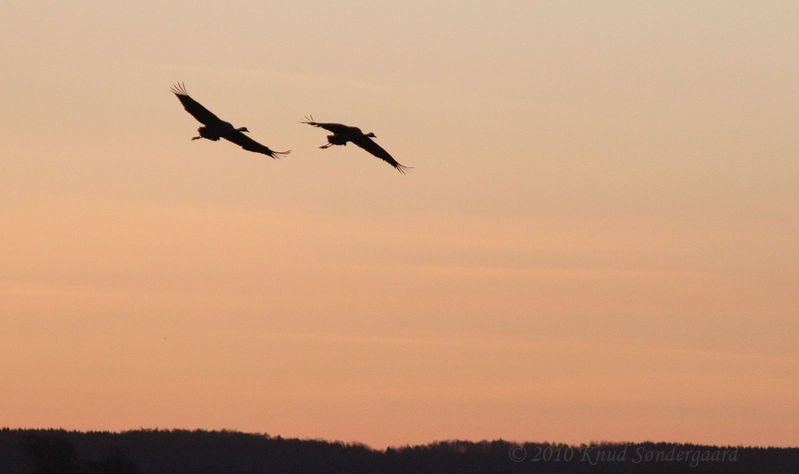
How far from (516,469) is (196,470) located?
22128mm

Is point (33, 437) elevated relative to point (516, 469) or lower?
lower

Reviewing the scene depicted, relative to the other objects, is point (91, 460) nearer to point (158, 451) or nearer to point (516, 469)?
point (158, 451)

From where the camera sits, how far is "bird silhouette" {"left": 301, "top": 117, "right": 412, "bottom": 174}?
2820 inches

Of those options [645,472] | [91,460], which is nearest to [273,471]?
[645,472]

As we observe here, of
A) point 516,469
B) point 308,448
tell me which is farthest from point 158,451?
point 516,469

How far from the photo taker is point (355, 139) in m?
73.2

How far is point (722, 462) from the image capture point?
13388cm

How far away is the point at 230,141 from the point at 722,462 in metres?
69.4

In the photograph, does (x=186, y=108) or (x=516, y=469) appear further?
(x=516, y=469)

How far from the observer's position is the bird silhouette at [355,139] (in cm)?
7162

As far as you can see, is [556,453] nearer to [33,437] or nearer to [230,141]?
[33,437]

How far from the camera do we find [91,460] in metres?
94.6

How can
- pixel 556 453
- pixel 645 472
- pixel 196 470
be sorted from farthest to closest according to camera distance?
pixel 556 453
pixel 196 470
pixel 645 472

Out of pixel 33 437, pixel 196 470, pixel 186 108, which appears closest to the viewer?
pixel 186 108
